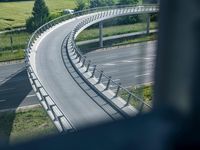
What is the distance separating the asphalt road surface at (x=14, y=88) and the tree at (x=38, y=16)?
2.43m

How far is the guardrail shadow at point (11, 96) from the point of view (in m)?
8.05

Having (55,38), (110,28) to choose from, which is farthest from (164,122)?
(110,28)

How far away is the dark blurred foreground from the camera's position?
566 millimetres

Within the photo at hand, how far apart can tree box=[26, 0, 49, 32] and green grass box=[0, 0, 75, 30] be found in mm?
202

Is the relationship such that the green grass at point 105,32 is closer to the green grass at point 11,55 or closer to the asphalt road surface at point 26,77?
the asphalt road surface at point 26,77

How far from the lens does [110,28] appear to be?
16406 mm

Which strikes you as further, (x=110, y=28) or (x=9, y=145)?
(x=110, y=28)

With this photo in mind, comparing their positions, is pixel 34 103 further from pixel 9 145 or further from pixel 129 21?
pixel 9 145

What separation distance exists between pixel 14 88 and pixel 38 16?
5488mm

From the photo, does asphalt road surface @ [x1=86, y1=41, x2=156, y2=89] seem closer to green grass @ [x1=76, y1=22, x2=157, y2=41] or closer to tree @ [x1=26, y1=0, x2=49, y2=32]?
green grass @ [x1=76, y1=22, x2=157, y2=41]

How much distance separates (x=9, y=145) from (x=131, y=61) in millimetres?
12595

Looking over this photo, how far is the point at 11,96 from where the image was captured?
988 cm

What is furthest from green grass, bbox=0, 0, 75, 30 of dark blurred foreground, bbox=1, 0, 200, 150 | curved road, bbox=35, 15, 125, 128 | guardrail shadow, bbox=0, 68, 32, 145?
dark blurred foreground, bbox=1, 0, 200, 150

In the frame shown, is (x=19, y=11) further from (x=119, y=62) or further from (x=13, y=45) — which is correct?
(x=119, y=62)
